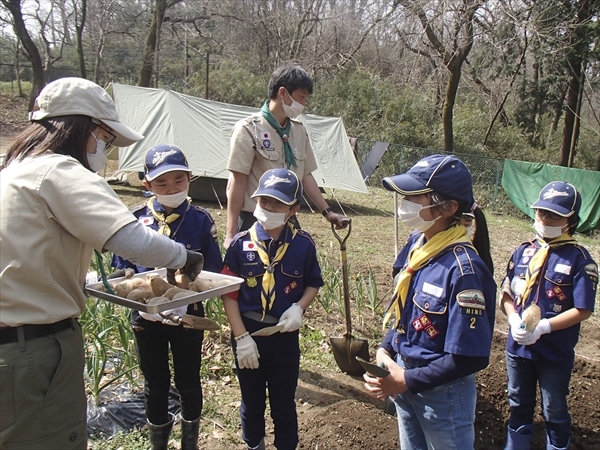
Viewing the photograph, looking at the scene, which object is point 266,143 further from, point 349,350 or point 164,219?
point 349,350

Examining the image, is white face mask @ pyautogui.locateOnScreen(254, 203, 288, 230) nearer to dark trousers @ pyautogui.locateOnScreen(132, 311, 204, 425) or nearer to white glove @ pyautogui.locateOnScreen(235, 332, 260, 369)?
white glove @ pyautogui.locateOnScreen(235, 332, 260, 369)

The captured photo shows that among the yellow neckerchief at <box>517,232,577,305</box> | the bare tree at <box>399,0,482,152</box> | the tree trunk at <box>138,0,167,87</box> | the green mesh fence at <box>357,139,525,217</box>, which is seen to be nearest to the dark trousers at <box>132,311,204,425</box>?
the yellow neckerchief at <box>517,232,577,305</box>

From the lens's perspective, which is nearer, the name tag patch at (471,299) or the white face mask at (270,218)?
the name tag patch at (471,299)

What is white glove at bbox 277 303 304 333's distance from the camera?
2363 millimetres

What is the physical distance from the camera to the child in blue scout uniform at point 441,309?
1.68m

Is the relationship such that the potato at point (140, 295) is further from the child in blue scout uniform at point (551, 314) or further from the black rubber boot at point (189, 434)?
the child in blue scout uniform at point (551, 314)

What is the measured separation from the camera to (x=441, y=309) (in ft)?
5.74

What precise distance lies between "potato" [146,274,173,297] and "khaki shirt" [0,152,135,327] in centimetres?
50

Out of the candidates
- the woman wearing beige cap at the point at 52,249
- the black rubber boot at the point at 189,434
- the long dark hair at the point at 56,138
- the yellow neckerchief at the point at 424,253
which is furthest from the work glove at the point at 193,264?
the black rubber boot at the point at 189,434

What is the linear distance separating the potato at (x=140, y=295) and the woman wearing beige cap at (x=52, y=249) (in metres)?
0.27

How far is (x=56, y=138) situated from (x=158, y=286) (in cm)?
68

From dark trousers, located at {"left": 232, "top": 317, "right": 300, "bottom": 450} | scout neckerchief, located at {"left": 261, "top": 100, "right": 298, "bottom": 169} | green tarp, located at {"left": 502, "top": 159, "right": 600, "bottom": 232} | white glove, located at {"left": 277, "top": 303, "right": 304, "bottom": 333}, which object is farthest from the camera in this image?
green tarp, located at {"left": 502, "top": 159, "right": 600, "bottom": 232}

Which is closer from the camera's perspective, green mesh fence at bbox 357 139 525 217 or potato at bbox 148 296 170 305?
potato at bbox 148 296 170 305

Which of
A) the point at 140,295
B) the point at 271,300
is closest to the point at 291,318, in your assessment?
the point at 271,300
